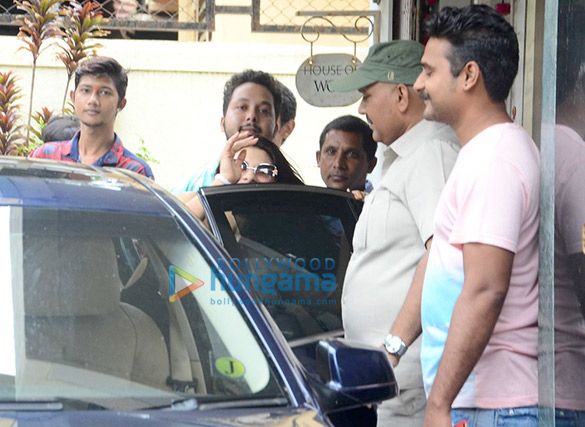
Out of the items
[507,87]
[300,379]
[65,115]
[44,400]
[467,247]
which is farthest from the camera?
[65,115]

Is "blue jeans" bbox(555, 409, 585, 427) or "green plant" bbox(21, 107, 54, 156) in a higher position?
"green plant" bbox(21, 107, 54, 156)

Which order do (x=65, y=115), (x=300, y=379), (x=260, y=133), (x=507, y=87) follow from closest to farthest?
(x=300, y=379) < (x=507, y=87) < (x=260, y=133) < (x=65, y=115)

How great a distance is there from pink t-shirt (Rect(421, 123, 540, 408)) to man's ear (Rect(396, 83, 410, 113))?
3.18 ft

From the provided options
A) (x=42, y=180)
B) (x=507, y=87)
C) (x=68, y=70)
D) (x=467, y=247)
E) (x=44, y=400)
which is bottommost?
(x=44, y=400)

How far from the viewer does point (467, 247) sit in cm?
273

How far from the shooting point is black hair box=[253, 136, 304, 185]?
4949 millimetres

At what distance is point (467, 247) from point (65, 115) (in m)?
6.58

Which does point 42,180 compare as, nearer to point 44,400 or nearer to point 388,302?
point 44,400

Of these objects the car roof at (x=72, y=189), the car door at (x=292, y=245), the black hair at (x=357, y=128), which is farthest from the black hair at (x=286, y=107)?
the car roof at (x=72, y=189)

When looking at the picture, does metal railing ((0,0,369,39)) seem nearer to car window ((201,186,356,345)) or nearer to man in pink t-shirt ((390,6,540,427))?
car window ((201,186,356,345))

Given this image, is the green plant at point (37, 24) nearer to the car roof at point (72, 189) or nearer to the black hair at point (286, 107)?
the black hair at point (286, 107)

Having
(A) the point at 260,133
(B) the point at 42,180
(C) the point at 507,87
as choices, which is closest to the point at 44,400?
(B) the point at 42,180

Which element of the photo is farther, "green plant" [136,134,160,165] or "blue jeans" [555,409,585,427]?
"green plant" [136,134,160,165]

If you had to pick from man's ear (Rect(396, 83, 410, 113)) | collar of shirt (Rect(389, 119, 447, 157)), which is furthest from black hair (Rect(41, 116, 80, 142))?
collar of shirt (Rect(389, 119, 447, 157))
